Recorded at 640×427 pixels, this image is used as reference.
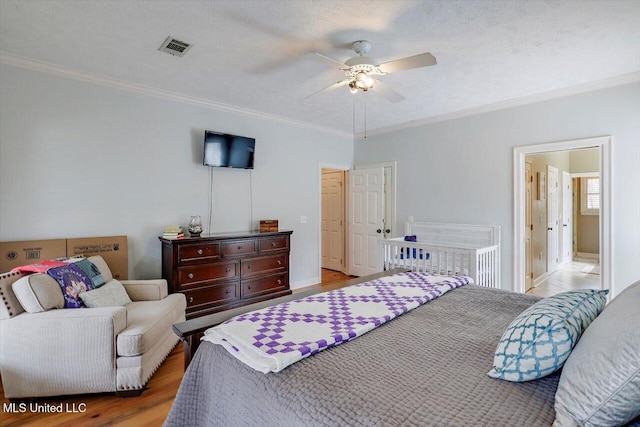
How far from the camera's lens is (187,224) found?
A: 3.96 m

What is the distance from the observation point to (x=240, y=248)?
395 cm

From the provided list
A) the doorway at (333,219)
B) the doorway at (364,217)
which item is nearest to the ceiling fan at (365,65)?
the doorway at (364,217)

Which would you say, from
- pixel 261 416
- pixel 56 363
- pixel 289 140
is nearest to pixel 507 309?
pixel 261 416

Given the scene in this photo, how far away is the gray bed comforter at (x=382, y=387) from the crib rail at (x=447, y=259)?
226 centimetres

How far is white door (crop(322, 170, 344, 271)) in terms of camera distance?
6324 mm

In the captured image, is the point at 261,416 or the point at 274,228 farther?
the point at 274,228

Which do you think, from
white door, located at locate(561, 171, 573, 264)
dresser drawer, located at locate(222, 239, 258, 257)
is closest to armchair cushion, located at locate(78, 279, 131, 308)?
dresser drawer, located at locate(222, 239, 258, 257)

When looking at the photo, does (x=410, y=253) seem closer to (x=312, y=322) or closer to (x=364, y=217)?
(x=364, y=217)

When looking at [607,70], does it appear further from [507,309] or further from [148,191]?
[148,191]

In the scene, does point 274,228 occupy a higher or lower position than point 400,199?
lower

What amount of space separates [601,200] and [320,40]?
3.45 metres

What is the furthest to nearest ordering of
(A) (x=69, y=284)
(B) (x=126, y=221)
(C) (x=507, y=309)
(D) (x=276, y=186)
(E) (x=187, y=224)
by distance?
(D) (x=276, y=186)
(E) (x=187, y=224)
(B) (x=126, y=221)
(A) (x=69, y=284)
(C) (x=507, y=309)

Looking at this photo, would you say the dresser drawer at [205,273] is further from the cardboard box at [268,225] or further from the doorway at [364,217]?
the doorway at [364,217]

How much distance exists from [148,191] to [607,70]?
5.03 metres
